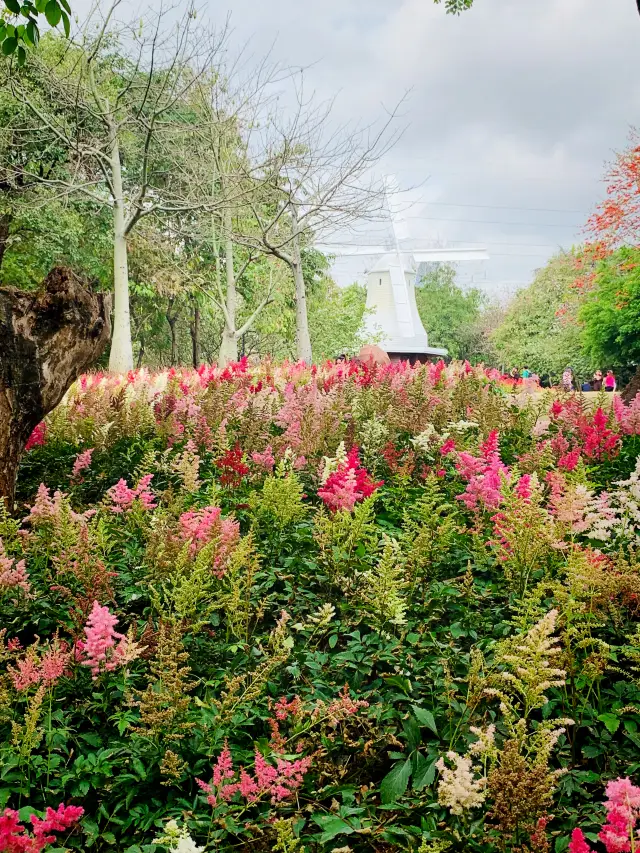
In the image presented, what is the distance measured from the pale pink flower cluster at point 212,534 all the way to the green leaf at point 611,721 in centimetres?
164

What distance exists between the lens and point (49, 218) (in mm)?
20812

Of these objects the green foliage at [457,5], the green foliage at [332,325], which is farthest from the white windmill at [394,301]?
the green foliage at [457,5]

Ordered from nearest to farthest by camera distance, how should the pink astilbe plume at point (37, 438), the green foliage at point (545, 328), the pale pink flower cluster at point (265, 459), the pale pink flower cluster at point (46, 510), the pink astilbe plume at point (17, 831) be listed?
the pink astilbe plume at point (17, 831)
the pale pink flower cluster at point (46, 510)
the pale pink flower cluster at point (265, 459)
the pink astilbe plume at point (37, 438)
the green foliage at point (545, 328)

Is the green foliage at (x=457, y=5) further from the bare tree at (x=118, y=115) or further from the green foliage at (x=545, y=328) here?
the green foliage at (x=545, y=328)

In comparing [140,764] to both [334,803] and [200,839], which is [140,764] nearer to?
[200,839]

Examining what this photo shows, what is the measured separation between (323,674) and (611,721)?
107cm

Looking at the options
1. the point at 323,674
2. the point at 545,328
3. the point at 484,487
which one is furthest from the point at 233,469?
the point at 545,328

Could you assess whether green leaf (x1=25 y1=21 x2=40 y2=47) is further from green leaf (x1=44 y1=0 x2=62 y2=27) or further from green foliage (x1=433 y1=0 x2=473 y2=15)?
green foliage (x1=433 y1=0 x2=473 y2=15)

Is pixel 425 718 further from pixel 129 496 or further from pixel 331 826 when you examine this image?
pixel 129 496

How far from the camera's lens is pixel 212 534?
319 cm

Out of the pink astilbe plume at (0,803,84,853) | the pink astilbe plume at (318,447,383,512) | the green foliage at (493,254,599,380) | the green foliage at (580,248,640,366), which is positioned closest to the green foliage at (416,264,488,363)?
the green foliage at (493,254,599,380)

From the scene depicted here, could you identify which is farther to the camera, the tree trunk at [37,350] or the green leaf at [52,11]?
the tree trunk at [37,350]

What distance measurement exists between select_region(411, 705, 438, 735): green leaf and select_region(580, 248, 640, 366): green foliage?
30.3 m

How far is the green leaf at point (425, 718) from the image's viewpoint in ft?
7.52
